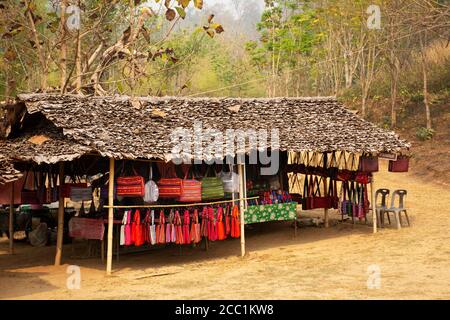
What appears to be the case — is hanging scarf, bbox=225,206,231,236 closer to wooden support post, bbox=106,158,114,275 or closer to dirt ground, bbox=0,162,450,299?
dirt ground, bbox=0,162,450,299

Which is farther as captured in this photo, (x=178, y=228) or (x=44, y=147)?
(x=178, y=228)

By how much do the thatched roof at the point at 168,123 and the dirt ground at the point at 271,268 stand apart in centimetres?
209

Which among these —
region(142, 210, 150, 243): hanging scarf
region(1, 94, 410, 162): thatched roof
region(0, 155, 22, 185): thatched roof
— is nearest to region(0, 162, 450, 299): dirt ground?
region(142, 210, 150, 243): hanging scarf

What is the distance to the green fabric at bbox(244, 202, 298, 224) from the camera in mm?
13702

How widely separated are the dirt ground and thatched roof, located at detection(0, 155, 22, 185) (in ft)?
5.92

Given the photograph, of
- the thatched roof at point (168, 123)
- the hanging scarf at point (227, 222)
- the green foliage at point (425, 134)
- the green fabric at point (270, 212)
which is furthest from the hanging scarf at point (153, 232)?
the green foliage at point (425, 134)

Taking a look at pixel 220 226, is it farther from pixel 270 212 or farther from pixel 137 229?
pixel 137 229

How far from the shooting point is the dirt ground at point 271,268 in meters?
10.2

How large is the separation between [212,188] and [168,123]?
1.52 meters

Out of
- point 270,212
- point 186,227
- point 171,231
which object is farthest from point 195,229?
point 270,212

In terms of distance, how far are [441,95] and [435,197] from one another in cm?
994

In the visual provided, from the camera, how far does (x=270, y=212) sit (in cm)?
1412

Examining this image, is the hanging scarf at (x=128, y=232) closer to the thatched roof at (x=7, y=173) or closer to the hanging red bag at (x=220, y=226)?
the hanging red bag at (x=220, y=226)
